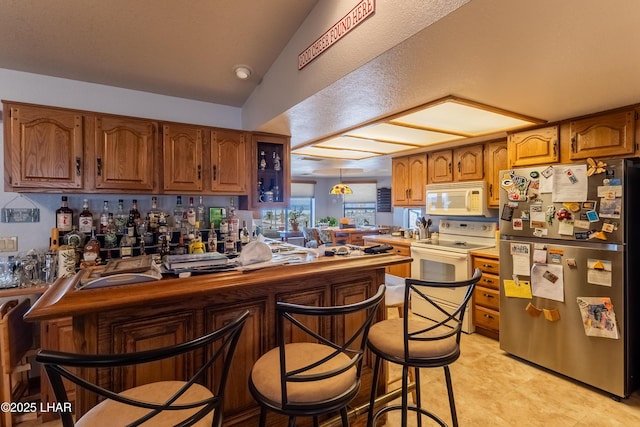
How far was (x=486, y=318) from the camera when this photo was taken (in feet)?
10.6

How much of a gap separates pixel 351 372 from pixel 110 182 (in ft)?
7.42

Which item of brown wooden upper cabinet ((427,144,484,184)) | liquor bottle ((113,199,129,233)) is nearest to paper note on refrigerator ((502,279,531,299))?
brown wooden upper cabinet ((427,144,484,184))

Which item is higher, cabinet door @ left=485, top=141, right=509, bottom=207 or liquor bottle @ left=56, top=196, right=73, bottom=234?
cabinet door @ left=485, top=141, right=509, bottom=207

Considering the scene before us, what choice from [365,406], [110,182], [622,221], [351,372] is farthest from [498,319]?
[110,182]

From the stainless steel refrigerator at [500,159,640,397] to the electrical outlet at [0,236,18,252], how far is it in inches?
161

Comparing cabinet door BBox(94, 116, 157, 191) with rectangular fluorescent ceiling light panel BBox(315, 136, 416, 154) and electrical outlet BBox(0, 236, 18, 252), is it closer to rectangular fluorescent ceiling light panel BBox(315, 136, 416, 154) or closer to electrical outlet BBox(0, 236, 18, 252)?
electrical outlet BBox(0, 236, 18, 252)

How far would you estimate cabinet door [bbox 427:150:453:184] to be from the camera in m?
3.88

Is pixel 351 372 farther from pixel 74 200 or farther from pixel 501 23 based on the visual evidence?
pixel 74 200

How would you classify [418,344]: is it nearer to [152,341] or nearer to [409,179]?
[152,341]

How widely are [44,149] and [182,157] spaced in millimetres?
906

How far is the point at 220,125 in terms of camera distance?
10.1 feet

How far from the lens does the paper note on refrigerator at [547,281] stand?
242 centimetres

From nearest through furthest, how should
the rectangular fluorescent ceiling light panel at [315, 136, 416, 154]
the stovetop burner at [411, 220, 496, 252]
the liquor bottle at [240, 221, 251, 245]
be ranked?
the liquor bottle at [240, 221, 251, 245] < the rectangular fluorescent ceiling light panel at [315, 136, 416, 154] < the stovetop burner at [411, 220, 496, 252]

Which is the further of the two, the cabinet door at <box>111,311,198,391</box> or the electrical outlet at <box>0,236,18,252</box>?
the electrical outlet at <box>0,236,18,252</box>
